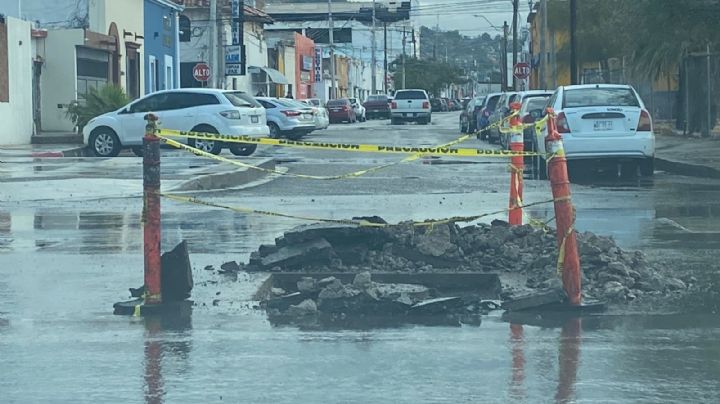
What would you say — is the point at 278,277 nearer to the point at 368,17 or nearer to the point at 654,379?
the point at 654,379

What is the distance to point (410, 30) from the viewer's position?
554ft

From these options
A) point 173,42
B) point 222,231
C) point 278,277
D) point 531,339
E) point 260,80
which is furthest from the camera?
point 260,80

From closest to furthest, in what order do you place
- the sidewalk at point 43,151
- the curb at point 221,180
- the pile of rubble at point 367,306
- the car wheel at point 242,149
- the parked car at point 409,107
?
the pile of rubble at point 367,306, the curb at point 221,180, the sidewalk at point 43,151, the car wheel at point 242,149, the parked car at point 409,107

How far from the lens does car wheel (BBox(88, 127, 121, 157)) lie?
30.0 metres

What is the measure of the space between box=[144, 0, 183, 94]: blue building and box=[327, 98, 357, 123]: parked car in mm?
11782

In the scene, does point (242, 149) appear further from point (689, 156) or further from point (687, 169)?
point (687, 169)

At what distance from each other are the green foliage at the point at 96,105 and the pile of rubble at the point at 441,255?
27.8 metres

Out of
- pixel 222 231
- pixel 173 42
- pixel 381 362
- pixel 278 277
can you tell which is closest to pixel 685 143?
pixel 222 231

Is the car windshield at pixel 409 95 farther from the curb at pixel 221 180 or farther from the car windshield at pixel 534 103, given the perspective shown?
the curb at pixel 221 180

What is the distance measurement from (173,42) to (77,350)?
5280 cm

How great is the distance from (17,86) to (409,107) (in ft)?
100

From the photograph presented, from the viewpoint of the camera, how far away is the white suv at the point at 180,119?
29.5 meters

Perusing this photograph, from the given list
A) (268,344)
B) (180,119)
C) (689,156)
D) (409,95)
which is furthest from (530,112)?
(409,95)

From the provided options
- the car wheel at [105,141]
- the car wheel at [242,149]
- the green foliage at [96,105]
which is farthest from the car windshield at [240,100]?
the green foliage at [96,105]
